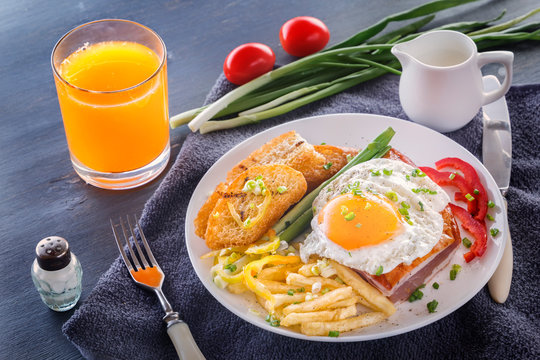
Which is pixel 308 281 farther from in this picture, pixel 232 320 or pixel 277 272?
pixel 232 320

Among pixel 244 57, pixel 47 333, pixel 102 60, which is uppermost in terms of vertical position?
pixel 102 60

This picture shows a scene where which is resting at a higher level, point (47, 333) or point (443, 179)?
point (443, 179)

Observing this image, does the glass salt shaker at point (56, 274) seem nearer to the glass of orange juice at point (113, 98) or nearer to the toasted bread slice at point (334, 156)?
the glass of orange juice at point (113, 98)

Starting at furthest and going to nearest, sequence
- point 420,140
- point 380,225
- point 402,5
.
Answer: point 402,5
point 420,140
point 380,225

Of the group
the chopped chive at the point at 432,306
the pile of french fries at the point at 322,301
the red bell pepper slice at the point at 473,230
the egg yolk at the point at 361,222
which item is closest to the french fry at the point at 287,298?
the pile of french fries at the point at 322,301

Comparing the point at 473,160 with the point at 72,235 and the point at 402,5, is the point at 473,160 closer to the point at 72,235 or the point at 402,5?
the point at 402,5

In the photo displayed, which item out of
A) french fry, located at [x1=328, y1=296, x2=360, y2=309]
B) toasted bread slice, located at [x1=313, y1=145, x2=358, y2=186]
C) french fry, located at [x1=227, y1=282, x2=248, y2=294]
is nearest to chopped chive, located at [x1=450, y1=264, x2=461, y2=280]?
french fry, located at [x1=328, y1=296, x2=360, y2=309]

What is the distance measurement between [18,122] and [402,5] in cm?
317

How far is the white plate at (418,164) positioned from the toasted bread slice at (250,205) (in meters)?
0.15

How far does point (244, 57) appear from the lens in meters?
4.60

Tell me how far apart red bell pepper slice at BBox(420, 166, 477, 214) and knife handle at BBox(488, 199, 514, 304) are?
29cm

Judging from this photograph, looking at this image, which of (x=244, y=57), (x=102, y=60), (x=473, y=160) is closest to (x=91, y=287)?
(x=102, y=60)

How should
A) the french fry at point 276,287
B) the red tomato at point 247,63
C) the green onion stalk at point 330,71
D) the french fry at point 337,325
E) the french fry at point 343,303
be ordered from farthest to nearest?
the red tomato at point 247,63 → the green onion stalk at point 330,71 → the french fry at point 276,287 → the french fry at point 343,303 → the french fry at point 337,325

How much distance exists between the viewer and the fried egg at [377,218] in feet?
10.3
